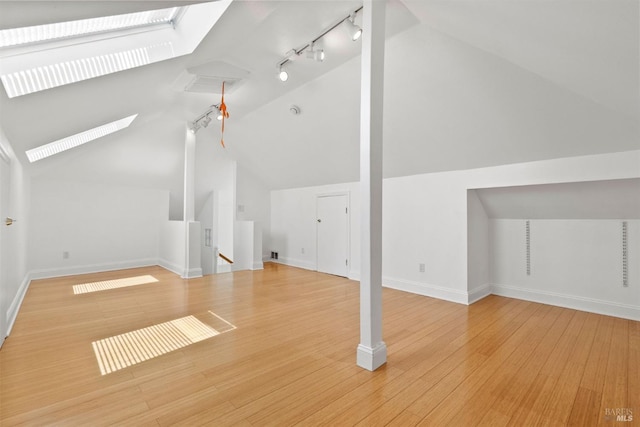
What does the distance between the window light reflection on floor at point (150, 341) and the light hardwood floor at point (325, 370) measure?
0.09 m

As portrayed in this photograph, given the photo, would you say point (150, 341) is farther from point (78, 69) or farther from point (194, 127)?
point (194, 127)

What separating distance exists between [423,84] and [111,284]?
5.57 meters

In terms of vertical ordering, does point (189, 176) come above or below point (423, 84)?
below

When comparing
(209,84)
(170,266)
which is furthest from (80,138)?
(170,266)

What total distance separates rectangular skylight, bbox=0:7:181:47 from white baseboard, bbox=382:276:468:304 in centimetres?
432

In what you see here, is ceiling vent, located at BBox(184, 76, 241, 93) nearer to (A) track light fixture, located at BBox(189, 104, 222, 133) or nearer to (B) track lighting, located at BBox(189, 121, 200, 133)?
(A) track light fixture, located at BBox(189, 104, 222, 133)

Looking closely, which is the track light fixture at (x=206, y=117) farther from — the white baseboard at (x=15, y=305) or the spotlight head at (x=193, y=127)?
the white baseboard at (x=15, y=305)

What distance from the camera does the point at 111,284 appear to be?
4.86 m

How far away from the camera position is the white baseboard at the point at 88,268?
17.5 feet

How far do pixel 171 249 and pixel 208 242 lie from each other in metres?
1.88

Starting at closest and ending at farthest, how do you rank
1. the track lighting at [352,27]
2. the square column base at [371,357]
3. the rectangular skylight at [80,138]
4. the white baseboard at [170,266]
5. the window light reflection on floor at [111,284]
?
1. the square column base at [371,357]
2. the track lighting at [352,27]
3. the rectangular skylight at [80,138]
4. the window light reflection on floor at [111,284]
5. the white baseboard at [170,266]

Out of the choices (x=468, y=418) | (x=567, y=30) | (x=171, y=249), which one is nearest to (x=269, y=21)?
(x=567, y=30)

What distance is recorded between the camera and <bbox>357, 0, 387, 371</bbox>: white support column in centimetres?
221

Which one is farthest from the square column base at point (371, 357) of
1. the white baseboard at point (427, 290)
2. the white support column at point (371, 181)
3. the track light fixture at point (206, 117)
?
the track light fixture at point (206, 117)
